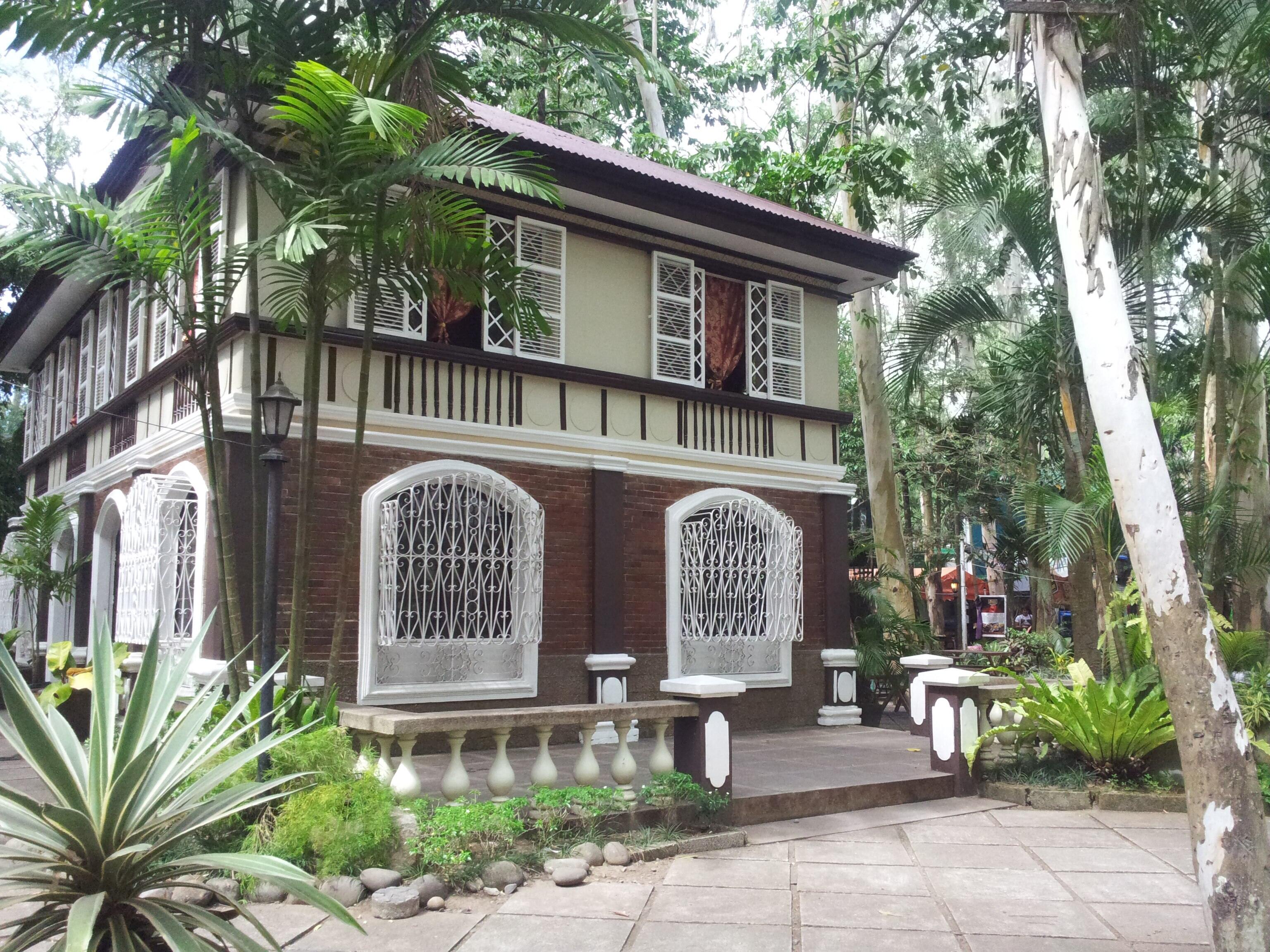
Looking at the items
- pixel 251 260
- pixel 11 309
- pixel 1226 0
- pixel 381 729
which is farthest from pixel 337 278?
pixel 11 309

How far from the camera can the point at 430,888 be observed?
5.62m

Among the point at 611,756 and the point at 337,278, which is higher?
the point at 337,278

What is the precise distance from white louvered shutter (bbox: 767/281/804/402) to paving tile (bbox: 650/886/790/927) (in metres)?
7.31

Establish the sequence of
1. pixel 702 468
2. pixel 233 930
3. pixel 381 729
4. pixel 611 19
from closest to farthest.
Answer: pixel 233 930
pixel 381 729
pixel 611 19
pixel 702 468

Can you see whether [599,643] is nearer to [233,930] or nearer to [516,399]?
[516,399]

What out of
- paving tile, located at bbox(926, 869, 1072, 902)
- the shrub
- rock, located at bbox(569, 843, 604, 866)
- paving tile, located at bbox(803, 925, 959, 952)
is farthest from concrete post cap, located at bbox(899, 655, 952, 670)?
the shrub

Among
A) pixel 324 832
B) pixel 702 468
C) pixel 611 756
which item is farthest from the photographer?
pixel 702 468

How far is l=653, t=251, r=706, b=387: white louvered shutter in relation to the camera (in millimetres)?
11531

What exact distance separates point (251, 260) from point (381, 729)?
3.06 meters

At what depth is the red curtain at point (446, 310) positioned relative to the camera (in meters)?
10.2

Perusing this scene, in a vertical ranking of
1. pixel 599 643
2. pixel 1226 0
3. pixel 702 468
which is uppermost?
pixel 1226 0

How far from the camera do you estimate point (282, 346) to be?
356 inches

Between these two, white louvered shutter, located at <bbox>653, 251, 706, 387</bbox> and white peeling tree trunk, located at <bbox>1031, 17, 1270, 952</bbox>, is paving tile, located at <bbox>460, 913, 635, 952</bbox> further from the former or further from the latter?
white louvered shutter, located at <bbox>653, 251, 706, 387</bbox>

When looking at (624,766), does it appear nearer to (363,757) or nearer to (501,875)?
(501,875)
